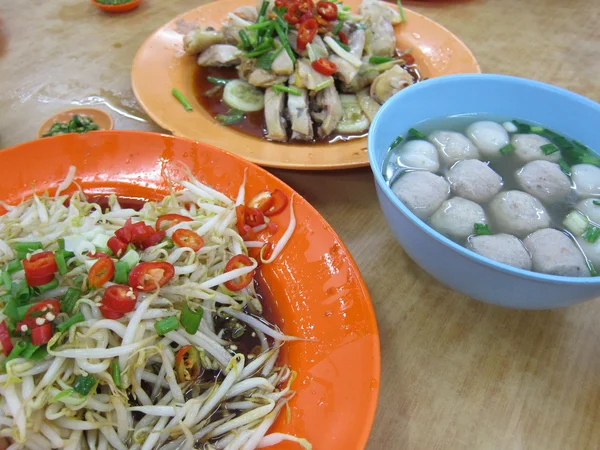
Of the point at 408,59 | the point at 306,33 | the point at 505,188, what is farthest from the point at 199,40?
the point at 505,188

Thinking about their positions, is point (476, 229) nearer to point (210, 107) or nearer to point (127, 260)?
point (127, 260)

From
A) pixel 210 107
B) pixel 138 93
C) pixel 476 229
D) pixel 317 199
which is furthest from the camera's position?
pixel 210 107

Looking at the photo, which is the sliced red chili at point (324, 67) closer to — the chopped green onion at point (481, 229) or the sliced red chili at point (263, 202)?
the sliced red chili at point (263, 202)

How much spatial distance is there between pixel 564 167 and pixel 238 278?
1069 millimetres

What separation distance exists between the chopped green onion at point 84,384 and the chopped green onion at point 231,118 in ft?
4.32

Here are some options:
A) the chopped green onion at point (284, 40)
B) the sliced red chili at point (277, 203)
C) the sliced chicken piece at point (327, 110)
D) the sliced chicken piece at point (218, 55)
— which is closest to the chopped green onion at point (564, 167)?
the sliced red chili at point (277, 203)

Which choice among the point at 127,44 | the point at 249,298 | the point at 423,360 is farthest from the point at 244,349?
the point at 127,44

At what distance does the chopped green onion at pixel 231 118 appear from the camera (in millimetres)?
2057

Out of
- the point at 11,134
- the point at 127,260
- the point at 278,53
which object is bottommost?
the point at 11,134

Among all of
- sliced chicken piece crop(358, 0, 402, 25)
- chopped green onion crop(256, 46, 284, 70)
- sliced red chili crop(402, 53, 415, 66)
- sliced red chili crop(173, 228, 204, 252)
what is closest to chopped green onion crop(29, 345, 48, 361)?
sliced red chili crop(173, 228, 204, 252)

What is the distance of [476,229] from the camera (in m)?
1.18

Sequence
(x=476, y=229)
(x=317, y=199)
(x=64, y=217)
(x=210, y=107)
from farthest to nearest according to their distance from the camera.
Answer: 1. (x=210, y=107)
2. (x=317, y=199)
3. (x=64, y=217)
4. (x=476, y=229)

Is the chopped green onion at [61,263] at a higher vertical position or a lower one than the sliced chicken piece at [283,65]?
lower

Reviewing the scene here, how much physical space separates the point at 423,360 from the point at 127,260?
2.94ft
